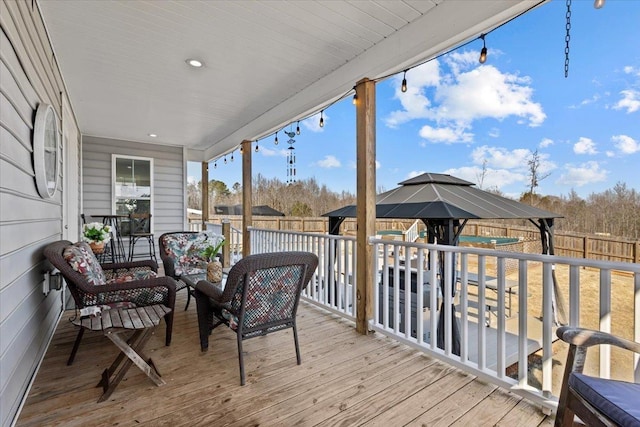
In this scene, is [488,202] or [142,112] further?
[142,112]

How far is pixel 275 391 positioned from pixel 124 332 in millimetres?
1101

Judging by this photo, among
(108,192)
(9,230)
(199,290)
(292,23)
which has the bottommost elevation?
(199,290)

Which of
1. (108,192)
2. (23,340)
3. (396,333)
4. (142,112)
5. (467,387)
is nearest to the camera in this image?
(23,340)

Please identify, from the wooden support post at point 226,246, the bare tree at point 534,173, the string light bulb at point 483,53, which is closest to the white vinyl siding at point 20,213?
the string light bulb at point 483,53

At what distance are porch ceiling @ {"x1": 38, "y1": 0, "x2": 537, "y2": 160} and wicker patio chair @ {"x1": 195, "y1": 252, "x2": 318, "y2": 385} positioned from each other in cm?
198

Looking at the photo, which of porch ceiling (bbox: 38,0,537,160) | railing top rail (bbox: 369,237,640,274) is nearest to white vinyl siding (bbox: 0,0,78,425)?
porch ceiling (bbox: 38,0,537,160)

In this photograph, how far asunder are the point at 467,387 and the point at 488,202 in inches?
86.7

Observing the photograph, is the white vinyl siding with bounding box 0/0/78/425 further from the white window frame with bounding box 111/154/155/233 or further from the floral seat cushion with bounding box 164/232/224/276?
the white window frame with bounding box 111/154/155/233

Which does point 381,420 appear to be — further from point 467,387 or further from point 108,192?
point 108,192

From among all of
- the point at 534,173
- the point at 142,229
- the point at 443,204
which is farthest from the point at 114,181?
the point at 534,173

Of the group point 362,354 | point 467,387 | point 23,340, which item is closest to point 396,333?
point 362,354

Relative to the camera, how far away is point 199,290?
257 centimetres

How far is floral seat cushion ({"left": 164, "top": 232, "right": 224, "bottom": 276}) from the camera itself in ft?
12.8

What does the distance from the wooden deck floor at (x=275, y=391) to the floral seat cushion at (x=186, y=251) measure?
1214 mm
